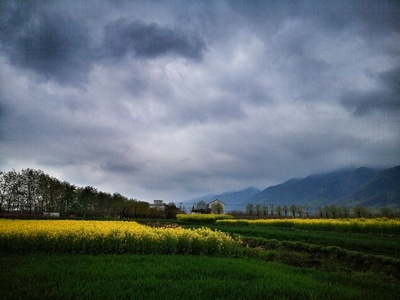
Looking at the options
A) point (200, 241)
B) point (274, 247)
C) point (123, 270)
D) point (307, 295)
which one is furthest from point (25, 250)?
point (274, 247)

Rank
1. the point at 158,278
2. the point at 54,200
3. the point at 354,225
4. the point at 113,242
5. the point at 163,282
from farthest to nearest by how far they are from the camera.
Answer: the point at 54,200 < the point at 354,225 < the point at 113,242 < the point at 158,278 < the point at 163,282

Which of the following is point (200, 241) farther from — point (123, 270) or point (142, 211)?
point (142, 211)

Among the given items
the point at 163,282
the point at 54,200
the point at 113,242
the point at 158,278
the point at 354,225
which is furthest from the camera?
the point at 54,200

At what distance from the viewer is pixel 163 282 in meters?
8.09

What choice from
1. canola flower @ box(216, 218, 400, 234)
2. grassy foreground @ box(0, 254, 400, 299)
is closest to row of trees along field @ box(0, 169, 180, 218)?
canola flower @ box(216, 218, 400, 234)

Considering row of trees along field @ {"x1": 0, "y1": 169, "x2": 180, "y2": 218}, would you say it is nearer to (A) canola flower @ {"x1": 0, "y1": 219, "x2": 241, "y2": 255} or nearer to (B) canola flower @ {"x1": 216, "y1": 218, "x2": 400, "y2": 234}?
(B) canola flower @ {"x1": 216, "y1": 218, "x2": 400, "y2": 234}

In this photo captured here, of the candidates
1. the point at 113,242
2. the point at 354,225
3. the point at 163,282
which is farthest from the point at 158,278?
the point at 354,225

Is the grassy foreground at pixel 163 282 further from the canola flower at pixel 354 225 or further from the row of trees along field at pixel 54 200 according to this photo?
the row of trees along field at pixel 54 200

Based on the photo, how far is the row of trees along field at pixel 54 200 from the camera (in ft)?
201

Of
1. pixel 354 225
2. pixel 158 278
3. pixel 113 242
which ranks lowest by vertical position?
pixel 354 225

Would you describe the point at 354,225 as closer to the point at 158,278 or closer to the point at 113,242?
the point at 113,242

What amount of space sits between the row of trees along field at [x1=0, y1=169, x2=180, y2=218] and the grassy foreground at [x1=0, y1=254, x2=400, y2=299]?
56.9 meters

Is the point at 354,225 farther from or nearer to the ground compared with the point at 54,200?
nearer to the ground

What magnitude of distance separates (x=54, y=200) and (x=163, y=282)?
228 feet
